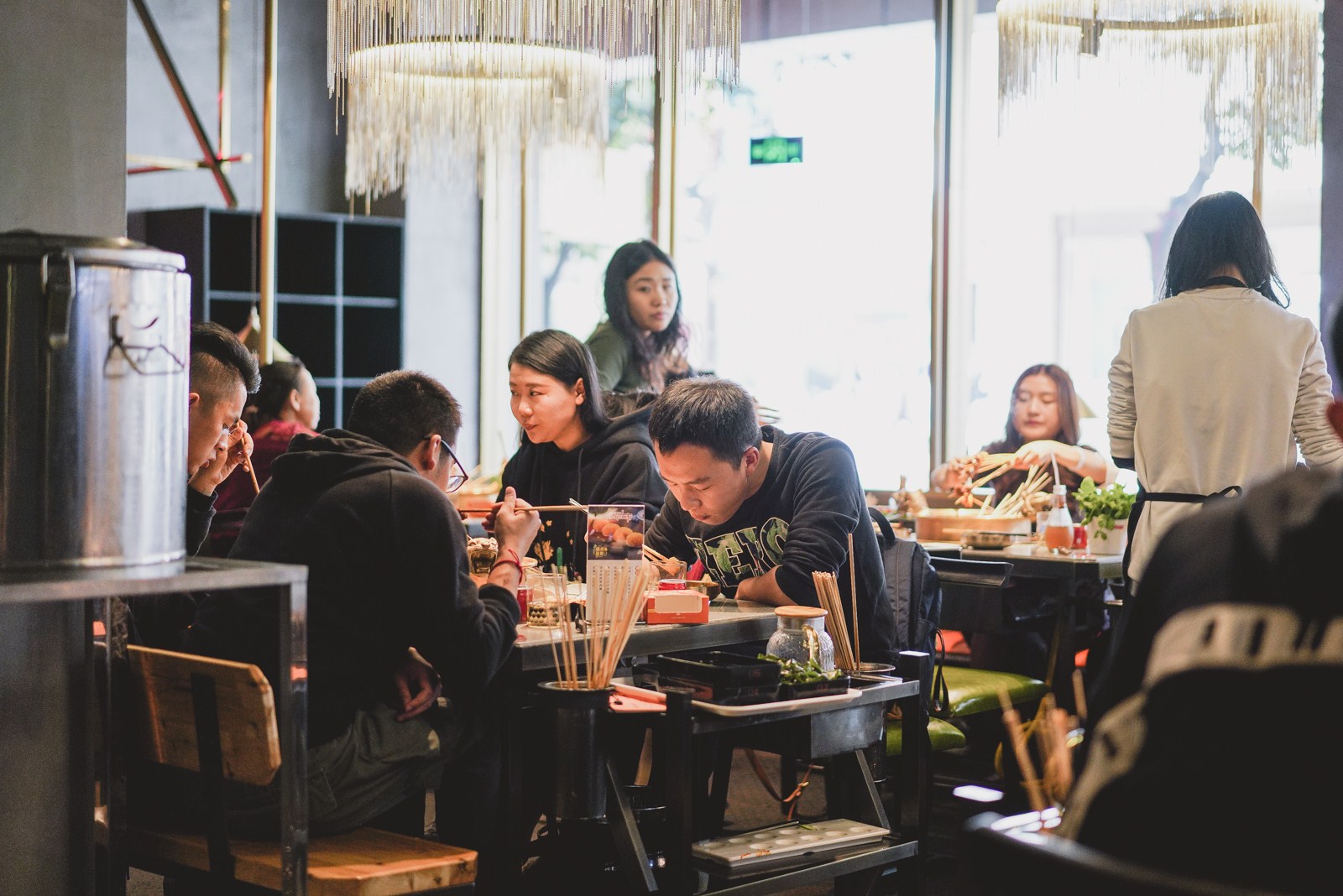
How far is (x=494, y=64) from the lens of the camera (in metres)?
4.47

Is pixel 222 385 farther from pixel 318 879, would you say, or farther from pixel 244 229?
pixel 244 229

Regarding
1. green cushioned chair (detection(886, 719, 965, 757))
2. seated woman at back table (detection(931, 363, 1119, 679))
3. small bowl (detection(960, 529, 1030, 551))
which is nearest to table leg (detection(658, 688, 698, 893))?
green cushioned chair (detection(886, 719, 965, 757))

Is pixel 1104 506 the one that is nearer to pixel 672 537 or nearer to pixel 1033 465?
pixel 1033 465

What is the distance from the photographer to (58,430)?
1.86m

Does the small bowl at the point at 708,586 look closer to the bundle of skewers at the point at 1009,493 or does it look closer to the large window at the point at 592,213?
the bundle of skewers at the point at 1009,493

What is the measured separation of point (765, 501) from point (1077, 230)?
3321 millimetres

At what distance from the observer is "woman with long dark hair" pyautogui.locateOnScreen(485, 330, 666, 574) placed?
13.8ft

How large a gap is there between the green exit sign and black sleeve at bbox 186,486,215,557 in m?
4.38

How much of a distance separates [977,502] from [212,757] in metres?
3.43

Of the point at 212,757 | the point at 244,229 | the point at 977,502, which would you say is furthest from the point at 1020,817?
the point at 244,229

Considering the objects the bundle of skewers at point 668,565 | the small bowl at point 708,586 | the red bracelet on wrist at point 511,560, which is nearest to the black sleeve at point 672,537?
the bundle of skewers at point 668,565

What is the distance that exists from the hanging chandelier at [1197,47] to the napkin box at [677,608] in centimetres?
276

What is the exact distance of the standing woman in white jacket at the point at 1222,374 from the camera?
12.3 ft

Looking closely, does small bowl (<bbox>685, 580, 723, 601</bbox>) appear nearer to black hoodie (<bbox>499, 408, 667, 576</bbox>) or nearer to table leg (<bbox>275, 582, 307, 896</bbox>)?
black hoodie (<bbox>499, 408, 667, 576</bbox>)
